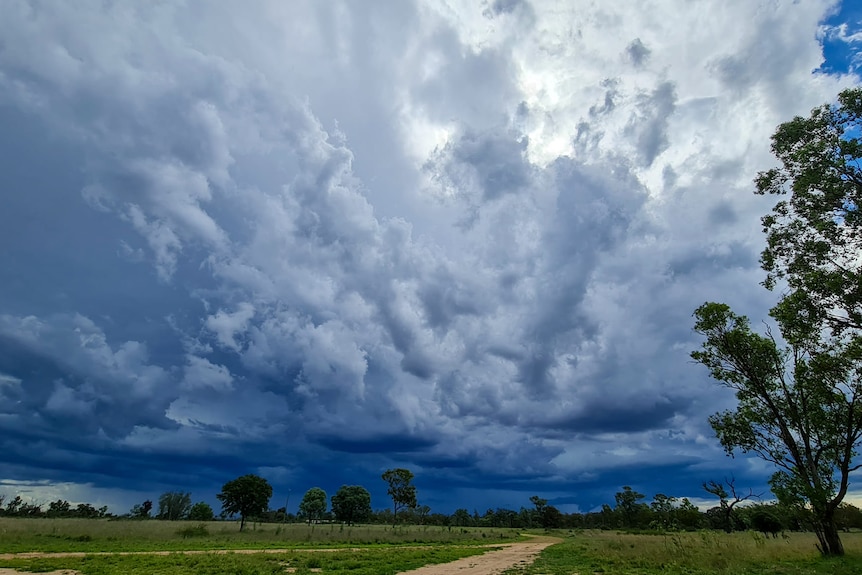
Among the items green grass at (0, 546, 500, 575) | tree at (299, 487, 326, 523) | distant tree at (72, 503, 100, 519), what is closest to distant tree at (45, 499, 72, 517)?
distant tree at (72, 503, 100, 519)

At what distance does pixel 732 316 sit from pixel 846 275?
51.9 feet

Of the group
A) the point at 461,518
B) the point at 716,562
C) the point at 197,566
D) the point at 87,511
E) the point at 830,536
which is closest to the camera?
the point at 716,562

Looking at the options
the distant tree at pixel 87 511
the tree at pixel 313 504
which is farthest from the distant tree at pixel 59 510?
the tree at pixel 313 504

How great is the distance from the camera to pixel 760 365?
2834cm

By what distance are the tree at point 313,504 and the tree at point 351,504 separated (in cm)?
473

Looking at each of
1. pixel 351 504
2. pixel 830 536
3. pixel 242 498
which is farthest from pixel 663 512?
pixel 351 504

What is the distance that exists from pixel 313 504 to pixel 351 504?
13.7 metres

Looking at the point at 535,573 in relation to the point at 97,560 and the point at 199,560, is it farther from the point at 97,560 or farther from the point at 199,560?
the point at 97,560

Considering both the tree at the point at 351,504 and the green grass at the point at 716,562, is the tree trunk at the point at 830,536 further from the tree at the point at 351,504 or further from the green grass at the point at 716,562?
the tree at the point at 351,504

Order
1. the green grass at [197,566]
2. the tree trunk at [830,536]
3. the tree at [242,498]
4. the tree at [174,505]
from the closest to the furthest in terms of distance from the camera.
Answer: the green grass at [197,566]
the tree trunk at [830,536]
the tree at [242,498]
the tree at [174,505]

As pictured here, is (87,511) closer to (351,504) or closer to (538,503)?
(351,504)

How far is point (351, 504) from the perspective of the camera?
418ft

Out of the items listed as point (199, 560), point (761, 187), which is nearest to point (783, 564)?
point (761, 187)

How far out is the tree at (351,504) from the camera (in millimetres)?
127750
